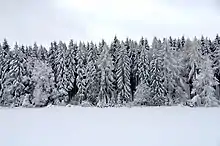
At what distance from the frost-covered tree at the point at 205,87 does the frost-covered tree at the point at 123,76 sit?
35.7 feet

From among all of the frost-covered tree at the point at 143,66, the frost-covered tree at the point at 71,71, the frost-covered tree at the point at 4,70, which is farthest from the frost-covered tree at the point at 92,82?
the frost-covered tree at the point at 4,70

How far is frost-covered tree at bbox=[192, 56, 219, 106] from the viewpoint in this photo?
40.5 m

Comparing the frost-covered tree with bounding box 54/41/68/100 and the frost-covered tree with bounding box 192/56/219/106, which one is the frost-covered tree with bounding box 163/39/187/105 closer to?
the frost-covered tree with bounding box 192/56/219/106

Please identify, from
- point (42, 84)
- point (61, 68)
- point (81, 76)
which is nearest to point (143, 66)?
point (81, 76)

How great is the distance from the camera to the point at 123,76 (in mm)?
47531

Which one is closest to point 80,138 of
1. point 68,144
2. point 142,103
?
point 68,144

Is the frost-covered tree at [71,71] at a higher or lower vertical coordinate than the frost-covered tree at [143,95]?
higher

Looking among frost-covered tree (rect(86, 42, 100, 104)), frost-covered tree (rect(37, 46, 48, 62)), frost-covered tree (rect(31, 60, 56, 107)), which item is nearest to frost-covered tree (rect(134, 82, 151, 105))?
frost-covered tree (rect(86, 42, 100, 104))

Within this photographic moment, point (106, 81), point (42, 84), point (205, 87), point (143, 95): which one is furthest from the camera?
point (42, 84)

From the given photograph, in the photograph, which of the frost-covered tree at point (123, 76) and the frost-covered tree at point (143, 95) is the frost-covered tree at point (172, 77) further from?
the frost-covered tree at point (123, 76)

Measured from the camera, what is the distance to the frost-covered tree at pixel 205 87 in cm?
4050

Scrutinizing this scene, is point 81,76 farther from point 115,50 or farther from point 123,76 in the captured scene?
point 115,50

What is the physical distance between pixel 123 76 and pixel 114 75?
5.77 ft

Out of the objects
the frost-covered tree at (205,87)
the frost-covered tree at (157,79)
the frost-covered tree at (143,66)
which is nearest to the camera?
the frost-covered tree at (205,87)
